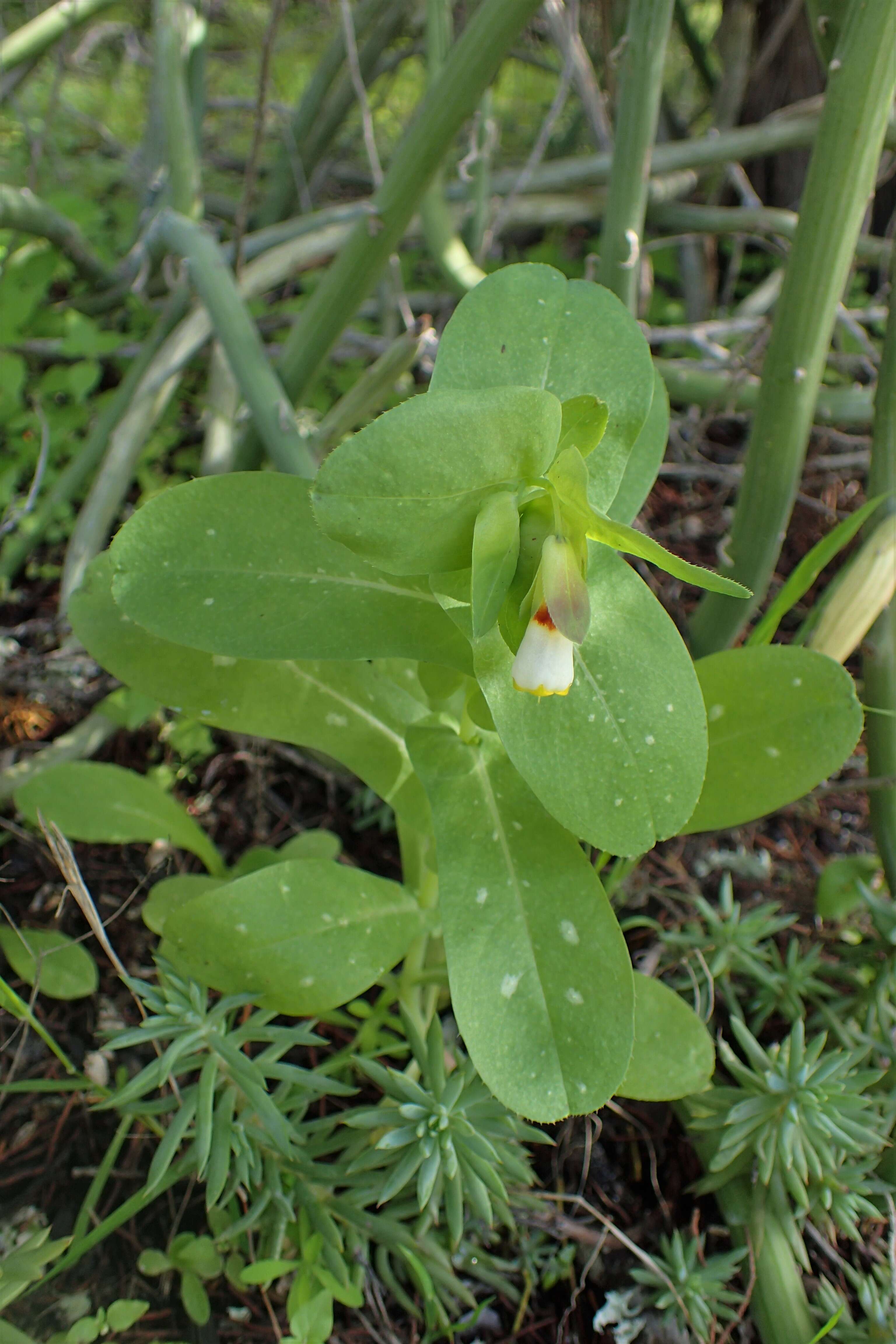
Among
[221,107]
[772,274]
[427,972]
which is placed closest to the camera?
[427,972]

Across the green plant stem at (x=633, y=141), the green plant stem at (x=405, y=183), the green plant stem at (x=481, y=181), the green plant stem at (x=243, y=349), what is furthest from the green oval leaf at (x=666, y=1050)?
the green plant stem at (x=481, y=181)

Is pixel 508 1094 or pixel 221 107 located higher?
pixel 221 107

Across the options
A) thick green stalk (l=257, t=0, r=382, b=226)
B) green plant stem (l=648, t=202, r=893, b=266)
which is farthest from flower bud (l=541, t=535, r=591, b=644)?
thick green stalk (l=257, t=0, r=382, b=226)

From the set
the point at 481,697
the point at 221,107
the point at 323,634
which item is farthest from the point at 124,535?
the point at 221,107

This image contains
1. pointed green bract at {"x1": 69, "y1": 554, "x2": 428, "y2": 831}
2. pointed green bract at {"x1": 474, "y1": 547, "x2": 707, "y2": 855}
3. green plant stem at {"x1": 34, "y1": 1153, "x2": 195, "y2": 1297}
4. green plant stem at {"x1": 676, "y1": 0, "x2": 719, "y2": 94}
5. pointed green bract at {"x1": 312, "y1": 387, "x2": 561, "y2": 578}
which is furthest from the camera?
green plant stem at {"x1": 676, "y1": 0, "x2": 719, "y2": 94}

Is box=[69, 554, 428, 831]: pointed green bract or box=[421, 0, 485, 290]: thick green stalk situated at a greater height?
box=[421, 0, 485, 290]: thick green stalk

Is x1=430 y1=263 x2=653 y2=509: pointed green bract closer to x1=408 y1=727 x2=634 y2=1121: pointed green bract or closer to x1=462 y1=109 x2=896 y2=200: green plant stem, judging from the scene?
x1=408 y1=727 x2=634 y2=1121: pointed green bract

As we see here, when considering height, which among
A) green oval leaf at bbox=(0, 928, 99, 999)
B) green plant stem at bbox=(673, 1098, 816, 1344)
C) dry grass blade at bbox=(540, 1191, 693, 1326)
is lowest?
green plant stem at bbox=(673, 1098, 816, 1344)

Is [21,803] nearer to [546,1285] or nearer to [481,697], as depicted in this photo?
[481,697]
